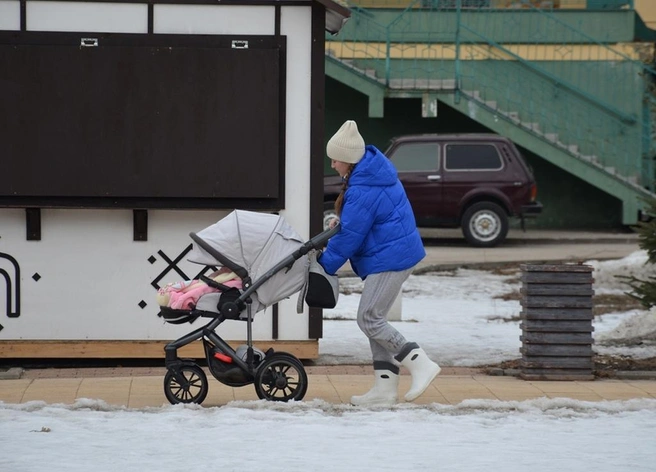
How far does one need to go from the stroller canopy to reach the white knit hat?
600mm

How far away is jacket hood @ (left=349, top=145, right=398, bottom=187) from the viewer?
863cm

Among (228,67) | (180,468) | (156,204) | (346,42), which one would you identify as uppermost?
(346,42)

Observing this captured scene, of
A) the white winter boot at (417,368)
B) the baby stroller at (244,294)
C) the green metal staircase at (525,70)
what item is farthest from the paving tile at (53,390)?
the green metal staircase at (525,70)

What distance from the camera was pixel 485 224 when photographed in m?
22.8

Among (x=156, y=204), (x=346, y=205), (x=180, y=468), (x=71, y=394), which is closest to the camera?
(x=180, y=468)

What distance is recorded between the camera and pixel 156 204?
10.5 meters

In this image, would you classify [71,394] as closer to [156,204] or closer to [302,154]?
[156,204]

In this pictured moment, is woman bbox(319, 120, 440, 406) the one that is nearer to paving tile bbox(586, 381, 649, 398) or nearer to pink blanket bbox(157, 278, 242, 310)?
pink blanket bbox(157, 278, 242, 310)

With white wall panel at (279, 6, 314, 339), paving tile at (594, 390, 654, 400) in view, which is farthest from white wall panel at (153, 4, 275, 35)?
paving tile at (594, 390, 654, 400)

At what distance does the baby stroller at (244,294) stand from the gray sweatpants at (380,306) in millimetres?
261

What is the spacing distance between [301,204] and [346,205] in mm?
2199

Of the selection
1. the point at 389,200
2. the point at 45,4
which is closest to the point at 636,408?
the point at 389,200

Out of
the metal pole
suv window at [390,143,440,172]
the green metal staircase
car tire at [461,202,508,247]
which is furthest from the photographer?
the green metal staircase

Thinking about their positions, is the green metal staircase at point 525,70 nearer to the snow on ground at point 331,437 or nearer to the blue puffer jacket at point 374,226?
the blue puffer jacket at point 374,226
